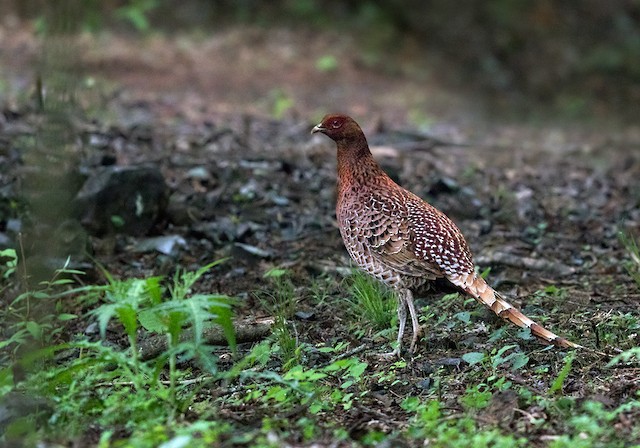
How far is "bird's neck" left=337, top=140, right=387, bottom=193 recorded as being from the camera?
5.76 m

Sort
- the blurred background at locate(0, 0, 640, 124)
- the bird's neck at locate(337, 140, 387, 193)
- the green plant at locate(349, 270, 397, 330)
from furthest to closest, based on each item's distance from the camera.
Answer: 1. the blurred background at locate(0, 0, 640, 124)
2. the bird's neck at locate(337, 140, 387, 193)
3. the green plant at locate(349, 270, 397, 330)

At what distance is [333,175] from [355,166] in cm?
305

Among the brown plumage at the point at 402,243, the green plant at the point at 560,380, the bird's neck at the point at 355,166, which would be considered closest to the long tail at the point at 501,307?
the brown plumage at the point at 402,243

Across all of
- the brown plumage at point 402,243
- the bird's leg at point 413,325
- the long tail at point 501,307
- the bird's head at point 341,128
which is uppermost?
the bird's head at point 341,128

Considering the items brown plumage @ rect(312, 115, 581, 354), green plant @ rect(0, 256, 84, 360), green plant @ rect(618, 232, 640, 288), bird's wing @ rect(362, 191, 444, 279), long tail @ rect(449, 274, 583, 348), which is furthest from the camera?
green plant @ rect(618, 232, 640, 288)

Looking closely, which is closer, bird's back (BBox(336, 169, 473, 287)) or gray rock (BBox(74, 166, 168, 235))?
bird's back (BBox(336, 169, 473, 287))

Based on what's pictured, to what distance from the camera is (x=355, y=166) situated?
579 centimetres

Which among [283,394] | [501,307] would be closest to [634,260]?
[501,307]

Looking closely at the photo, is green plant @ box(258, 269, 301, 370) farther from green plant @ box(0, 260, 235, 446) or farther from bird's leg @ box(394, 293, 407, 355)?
green plant @ box(0, 260, 235, 446)

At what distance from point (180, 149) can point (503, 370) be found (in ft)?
16.9

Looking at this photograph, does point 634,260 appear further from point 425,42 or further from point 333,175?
point 425,42

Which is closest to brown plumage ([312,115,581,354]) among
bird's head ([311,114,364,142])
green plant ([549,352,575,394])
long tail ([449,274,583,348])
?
long tail ([449,274,583,348])

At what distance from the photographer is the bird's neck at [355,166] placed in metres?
5.76

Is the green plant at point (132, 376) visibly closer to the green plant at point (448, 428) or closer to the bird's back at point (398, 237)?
the green plant at point (448, 428)
